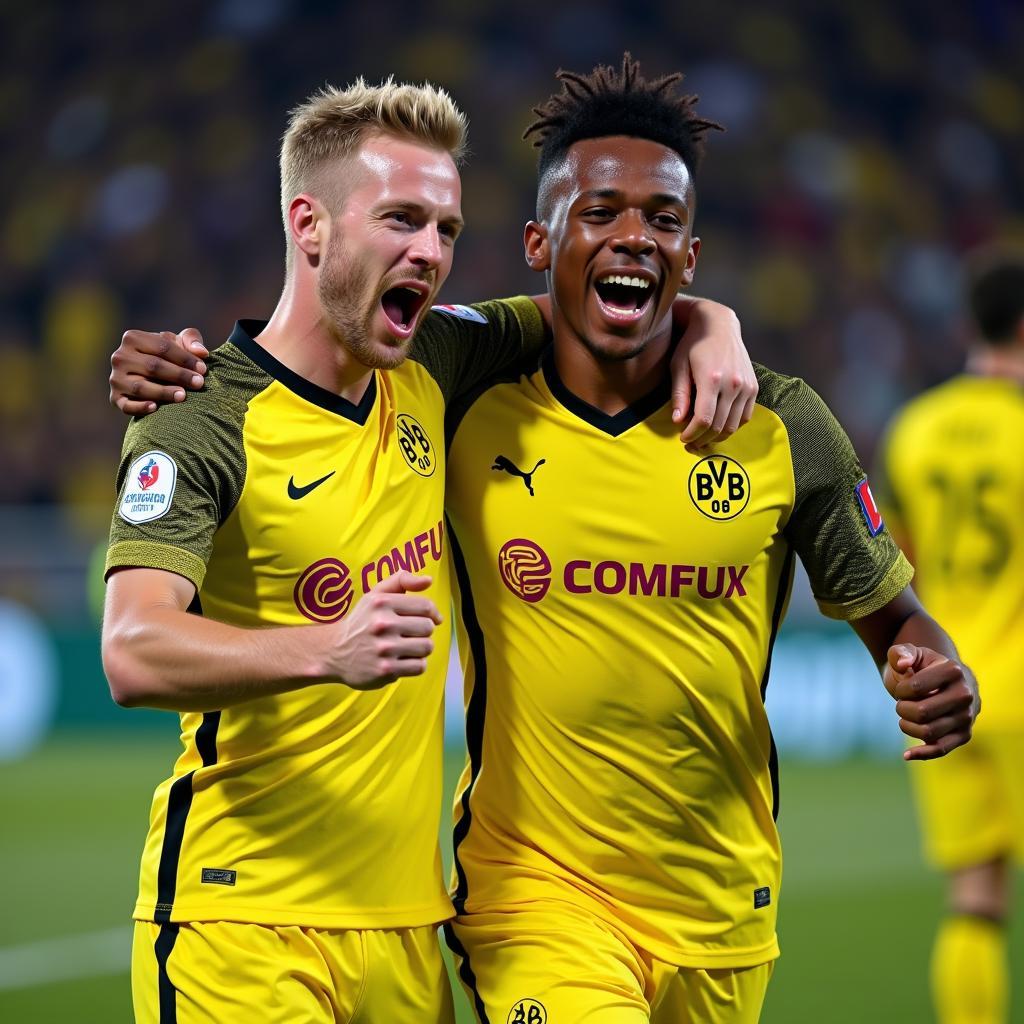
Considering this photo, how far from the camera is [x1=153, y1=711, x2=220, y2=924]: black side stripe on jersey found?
10.5 ft

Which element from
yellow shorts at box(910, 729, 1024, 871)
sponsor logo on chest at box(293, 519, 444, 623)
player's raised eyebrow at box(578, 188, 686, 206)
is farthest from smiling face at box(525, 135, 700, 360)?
yellow shorts at box(910, 729, 1024, 871)

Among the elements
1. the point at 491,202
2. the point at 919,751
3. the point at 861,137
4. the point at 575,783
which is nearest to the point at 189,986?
the point at 575,783

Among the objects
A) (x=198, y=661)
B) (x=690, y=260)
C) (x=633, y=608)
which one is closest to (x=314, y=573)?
(x=198, y=661)

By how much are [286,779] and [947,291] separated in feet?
45.4

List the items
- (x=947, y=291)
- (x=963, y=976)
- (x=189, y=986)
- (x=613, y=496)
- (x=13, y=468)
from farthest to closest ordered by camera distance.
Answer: (x=947, y=291)
(x=13, y=468)
(x=963, y=976)
(x=613, y=496)
(x=189, y=986)

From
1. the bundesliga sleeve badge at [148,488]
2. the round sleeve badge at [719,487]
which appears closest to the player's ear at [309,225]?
the bundesliga sleeve badge at [148,488]

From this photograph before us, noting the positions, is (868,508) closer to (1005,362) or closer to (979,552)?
(979,552)

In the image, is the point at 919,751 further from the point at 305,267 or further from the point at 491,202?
the point at 491,202

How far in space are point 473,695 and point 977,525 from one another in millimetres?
3000

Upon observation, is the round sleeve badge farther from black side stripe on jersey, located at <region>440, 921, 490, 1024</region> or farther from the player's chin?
→ black side stripe on jersey, located at <region>440, 921, 490, 1024</region>

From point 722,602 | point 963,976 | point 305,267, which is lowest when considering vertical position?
point 963,976

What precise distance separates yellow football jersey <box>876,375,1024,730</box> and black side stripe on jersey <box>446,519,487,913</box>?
9.53 feet

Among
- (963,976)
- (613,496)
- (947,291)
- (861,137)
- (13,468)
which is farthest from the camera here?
(861,137)

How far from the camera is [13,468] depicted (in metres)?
14.9
